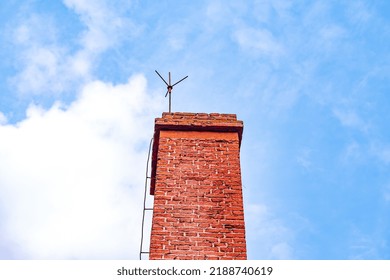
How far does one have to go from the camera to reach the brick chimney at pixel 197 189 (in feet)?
14.9

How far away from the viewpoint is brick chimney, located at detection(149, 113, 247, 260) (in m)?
4.53

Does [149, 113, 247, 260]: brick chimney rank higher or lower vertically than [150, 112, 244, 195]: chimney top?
lower

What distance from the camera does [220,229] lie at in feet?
15.3

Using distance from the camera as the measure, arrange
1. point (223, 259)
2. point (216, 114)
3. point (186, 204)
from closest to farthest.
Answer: point (223, 259) < point (186, 204) < point (216, 114)

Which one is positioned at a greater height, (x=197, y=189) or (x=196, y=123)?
(x=196, y=123)

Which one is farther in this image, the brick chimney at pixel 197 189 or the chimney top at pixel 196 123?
the chimney top at pixel 196 123

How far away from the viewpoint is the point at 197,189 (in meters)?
4.96

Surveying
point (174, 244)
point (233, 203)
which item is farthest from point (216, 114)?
point (174, 244)

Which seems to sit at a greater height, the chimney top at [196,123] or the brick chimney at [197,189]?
the chimney top at [196,123]

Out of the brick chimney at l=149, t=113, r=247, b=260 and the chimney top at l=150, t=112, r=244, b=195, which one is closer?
the brick chimney at l=149, t=113, r=247, b=260
